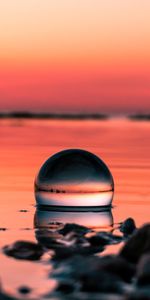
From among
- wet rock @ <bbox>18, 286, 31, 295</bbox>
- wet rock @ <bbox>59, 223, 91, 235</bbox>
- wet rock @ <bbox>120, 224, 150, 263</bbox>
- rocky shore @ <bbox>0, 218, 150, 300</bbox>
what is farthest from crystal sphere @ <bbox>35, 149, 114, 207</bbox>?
wet rock @ <bbox>18, 286, 31, 295</bbox>

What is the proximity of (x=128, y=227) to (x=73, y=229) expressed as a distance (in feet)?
1.88

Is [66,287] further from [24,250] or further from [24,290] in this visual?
[24,250]

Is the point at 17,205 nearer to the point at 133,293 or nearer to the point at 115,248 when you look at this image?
the point at 115,248

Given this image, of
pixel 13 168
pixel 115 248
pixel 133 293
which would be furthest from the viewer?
pixel 13 168

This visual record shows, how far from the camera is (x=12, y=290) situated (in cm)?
601

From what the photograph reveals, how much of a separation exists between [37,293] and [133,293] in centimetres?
62

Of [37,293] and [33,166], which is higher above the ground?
[33,166]

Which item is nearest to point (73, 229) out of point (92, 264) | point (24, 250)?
point (24, 250)

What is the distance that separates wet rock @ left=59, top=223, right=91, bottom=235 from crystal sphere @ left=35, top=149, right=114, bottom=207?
1761 millimetres

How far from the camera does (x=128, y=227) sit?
8938mm

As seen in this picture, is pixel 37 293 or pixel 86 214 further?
pixel 86 214

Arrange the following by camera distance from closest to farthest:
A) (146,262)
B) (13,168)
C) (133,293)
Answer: (133,293) → (146,262) → (13,168)

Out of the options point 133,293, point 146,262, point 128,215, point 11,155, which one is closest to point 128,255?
point 146,262

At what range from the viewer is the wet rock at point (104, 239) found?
8117 mm
